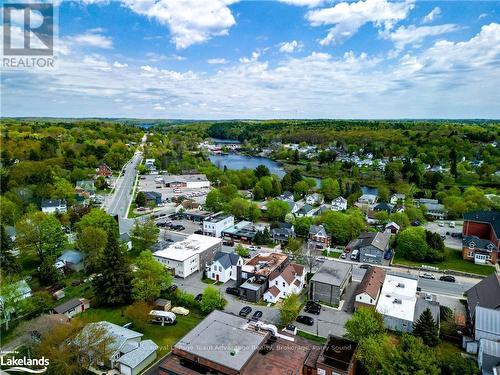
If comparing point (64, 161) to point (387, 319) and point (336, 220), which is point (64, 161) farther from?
point (387, 319)

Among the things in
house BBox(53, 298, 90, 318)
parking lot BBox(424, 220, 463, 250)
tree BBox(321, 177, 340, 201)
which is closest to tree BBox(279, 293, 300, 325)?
house BBox(53, 298, 90, 318)

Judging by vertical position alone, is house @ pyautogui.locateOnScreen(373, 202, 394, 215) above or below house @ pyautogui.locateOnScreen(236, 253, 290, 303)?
above

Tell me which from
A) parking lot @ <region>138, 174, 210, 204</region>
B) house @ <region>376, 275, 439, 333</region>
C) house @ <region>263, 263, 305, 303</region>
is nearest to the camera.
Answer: house @ <region>376, 275, 439, 333</region>

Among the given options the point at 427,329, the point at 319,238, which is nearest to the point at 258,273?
the point at 319,238

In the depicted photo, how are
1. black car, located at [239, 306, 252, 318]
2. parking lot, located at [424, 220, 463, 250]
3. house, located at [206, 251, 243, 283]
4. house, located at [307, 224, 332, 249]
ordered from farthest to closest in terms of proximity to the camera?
1. parking lot, located at [424, 220, 463, 250]
2. house, located at [307, 224, 332, 249]
3. house, located at [206, 251, 243, 283]
4. black car, located at [239, 306, 252, 318]

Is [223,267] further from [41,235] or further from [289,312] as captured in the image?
[41,235]

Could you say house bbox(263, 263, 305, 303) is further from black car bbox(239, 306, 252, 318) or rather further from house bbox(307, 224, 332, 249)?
house bbox(307, 224, 332, 249)

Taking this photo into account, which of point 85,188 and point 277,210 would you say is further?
point 85,188

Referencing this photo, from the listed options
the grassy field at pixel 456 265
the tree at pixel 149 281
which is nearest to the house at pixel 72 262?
the tree at pixel 149 281
